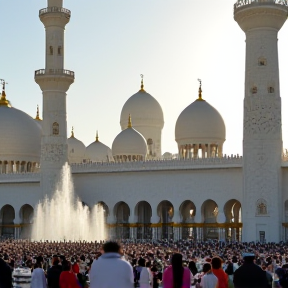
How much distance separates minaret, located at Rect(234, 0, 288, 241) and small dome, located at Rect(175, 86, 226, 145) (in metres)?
6.51

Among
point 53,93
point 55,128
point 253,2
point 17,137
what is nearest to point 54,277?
point 253,2

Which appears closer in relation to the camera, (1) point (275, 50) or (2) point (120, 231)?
(1) point (275, 50)

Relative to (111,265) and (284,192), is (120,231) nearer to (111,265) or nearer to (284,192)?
(284,192)

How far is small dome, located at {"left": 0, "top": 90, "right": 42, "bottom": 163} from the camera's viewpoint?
36438mm

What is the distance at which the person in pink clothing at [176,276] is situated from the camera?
5.61 m

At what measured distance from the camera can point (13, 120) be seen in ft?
121

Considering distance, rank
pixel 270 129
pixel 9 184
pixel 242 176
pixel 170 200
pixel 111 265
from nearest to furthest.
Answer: pixel 111 265 < pixel 270 129 < pixel 242 176 < pixel 170 200 < pixel 9 184

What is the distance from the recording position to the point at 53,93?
3119 centimetres

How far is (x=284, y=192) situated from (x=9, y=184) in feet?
49.4

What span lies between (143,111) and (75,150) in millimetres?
5425

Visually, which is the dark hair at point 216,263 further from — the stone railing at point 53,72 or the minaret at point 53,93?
the stone railing at point 53,72

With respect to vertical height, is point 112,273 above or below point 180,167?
below

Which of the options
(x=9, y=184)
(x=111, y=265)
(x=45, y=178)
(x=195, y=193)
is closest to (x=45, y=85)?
(x=45, y=178)

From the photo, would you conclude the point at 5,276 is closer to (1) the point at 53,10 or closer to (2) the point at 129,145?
(1) the point at 53,10
